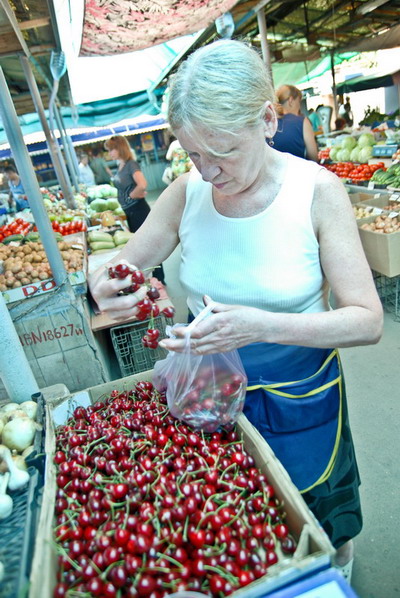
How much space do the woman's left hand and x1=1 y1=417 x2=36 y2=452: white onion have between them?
901mm

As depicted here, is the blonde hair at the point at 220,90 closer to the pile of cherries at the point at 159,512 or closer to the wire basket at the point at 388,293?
the pile of cherries at the point at 159,512

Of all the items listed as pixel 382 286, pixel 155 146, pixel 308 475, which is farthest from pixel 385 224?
pixel 155 146

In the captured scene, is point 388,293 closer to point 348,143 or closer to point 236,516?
point 348,143

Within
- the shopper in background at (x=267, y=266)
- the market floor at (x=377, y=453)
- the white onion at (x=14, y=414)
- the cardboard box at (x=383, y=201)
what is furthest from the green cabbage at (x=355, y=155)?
the white onion at (x=14, y=414)

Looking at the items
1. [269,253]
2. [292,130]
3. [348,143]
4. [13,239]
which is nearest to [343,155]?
[348,143]

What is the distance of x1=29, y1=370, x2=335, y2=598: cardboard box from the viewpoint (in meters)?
0.88

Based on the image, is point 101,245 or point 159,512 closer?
point 159,512

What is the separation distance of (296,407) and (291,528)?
0.39 metres

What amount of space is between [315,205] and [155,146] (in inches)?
885

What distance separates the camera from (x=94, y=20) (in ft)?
9.74

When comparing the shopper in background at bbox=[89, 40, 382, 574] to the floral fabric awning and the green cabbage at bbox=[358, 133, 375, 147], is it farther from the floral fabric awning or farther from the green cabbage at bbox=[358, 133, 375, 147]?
the green cabbage at bbox=[358, 133, 375, 147]

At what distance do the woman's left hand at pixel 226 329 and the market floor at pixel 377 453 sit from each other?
1.50m

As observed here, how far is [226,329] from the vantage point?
1127 mm

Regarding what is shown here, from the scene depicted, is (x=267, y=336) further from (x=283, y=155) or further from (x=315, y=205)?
(x=283, y=155)
